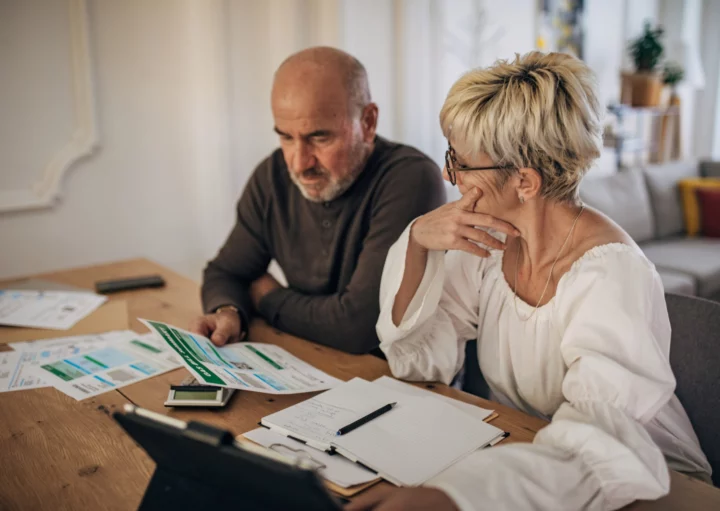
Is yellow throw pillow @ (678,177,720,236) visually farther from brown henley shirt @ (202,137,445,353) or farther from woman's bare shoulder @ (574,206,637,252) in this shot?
→ woman's bare shoulder @ (574,206,637,252)

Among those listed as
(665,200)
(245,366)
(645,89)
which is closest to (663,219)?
(665,200)

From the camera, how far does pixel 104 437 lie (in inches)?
41.9

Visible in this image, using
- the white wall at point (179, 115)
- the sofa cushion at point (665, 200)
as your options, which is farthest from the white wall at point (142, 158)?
the sofa cushion at point (665, 200)

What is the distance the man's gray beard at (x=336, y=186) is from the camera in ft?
5.63

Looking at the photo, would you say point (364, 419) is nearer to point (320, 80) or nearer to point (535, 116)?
point (535, 116)

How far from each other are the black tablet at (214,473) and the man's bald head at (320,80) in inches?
41.5

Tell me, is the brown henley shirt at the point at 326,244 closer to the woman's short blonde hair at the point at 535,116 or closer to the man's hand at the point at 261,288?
the man's hand at the point at 261,288

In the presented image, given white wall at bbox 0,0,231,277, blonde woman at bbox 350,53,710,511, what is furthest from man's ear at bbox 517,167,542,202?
white wall at bbox 0,0,231,277

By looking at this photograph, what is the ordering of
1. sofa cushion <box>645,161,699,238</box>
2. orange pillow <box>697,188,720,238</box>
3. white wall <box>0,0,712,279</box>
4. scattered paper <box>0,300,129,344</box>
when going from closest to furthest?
scattered paper <box>0,300,129,344</box>
white wall <box>0,0,712,279</box>
orange pillow <box>697,188,720,238</box>
sofa cushion <box>645,161,699,238</box>

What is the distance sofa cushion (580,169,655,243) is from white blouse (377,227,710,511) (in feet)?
8.15

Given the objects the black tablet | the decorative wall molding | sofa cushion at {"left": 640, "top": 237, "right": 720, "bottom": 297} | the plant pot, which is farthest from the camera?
the plant pot

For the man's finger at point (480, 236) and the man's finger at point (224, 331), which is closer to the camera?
the man's finger at point (480, 236)

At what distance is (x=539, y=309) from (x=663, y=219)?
10.7 feet

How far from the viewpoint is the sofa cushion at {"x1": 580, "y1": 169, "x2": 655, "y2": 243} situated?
143 inches
